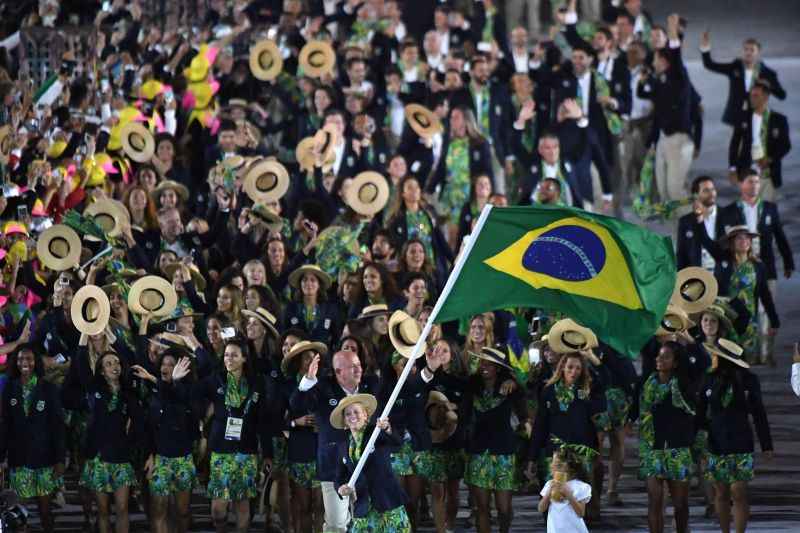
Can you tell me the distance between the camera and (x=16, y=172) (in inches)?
904

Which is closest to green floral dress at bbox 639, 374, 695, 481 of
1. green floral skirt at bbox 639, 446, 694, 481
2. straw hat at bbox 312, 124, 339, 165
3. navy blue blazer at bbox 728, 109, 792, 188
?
green floral skirt at bbox 639, 446, 694, 481

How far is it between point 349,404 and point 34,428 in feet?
11.9

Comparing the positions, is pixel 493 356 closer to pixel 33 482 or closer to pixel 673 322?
pixel 673 322

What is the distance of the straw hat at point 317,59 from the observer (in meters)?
26.5

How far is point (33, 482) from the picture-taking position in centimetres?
1878

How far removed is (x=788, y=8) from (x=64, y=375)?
17115 millimetres

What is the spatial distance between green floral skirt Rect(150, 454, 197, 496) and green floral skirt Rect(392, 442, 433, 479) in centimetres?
168

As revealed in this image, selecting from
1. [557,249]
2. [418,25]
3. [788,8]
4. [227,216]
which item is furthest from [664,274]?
[788,8]

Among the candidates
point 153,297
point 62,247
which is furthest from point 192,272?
point 153,297

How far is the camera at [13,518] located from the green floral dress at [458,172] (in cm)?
769

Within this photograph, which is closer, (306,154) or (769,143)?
(306,154)

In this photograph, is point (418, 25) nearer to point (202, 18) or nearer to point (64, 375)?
point (202, 18)

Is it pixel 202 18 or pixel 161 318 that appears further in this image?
pixel 202 18

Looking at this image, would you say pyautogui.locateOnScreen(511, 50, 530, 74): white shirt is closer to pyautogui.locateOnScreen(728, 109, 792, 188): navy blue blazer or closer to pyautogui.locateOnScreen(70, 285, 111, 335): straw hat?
pyautogui.locateOnScreen(728, 109, 792, 188): navy blue blazer
